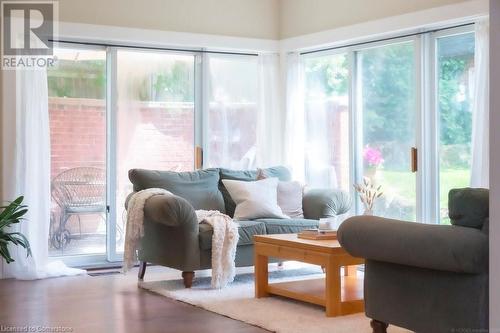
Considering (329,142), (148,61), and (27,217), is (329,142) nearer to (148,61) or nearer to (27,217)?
(148,61)

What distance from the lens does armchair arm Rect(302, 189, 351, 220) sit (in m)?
6.35

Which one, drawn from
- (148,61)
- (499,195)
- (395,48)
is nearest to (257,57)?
(148,61)

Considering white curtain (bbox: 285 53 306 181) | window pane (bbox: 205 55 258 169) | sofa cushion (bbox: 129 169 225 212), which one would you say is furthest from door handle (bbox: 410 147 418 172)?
window pane (bbox: 205 55 258 169)

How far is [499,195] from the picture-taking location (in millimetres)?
2787

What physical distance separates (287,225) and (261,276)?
99cm

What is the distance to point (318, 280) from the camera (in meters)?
5.23

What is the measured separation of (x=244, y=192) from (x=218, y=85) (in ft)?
5.20

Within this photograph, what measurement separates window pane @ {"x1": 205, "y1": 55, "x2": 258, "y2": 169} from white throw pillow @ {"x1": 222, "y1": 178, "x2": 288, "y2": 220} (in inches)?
40.6

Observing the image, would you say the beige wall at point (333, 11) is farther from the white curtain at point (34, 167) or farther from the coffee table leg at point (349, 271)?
the white curtain at point (34, 167)

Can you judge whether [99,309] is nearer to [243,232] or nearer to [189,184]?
[243,232]

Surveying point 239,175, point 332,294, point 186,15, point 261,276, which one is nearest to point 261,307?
point 261,276

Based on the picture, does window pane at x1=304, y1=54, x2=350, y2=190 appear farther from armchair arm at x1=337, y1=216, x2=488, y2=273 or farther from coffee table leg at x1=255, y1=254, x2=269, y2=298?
armchair arm at x1=337, y1=216, x2=488, y2=273

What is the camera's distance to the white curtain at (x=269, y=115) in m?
7.64
